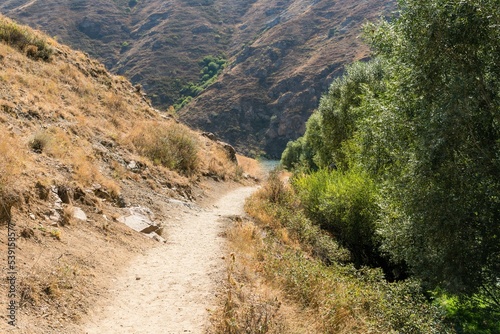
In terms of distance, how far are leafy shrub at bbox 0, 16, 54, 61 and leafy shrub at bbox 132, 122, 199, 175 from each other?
285 inches

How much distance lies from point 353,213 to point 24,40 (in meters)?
20.6

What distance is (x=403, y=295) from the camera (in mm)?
9109

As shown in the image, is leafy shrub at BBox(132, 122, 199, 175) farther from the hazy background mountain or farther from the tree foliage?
the hazy background mountain

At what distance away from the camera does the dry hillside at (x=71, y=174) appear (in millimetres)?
6480

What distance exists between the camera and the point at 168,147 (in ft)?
67.5

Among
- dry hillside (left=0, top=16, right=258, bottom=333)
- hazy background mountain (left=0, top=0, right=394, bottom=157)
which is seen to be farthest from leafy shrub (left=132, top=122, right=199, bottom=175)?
hazy background mountain (left=0, top=0, right=394, bottom=157)

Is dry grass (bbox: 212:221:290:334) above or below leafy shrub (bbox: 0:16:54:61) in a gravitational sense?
below

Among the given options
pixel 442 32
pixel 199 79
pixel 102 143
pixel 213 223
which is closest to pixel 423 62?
pixel 442 32

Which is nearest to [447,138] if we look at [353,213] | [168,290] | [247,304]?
[247,304]

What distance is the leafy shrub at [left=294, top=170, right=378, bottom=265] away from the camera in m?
14.8

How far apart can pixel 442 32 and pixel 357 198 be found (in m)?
8.16

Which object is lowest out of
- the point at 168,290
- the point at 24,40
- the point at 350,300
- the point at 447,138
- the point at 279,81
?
the point at 279,81

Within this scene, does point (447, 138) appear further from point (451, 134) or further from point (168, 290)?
point (168, 290)

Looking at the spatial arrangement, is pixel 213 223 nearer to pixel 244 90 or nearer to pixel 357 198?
pixel 357 198
